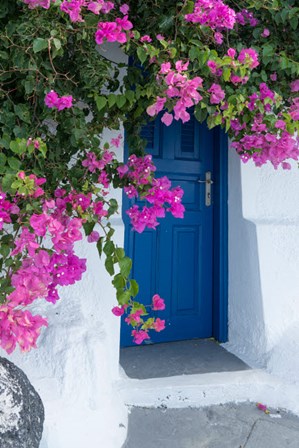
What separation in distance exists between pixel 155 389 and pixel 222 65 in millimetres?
1872

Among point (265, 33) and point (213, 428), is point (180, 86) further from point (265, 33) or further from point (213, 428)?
point (213, 428)

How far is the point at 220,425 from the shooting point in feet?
8.24

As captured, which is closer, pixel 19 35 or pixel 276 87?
pixel 19 35

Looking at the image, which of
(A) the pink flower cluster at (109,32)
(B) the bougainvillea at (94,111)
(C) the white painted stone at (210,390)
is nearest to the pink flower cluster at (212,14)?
(B) the bougainvillea at (94,111)

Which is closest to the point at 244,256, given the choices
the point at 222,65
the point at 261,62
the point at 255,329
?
the point at 255,329

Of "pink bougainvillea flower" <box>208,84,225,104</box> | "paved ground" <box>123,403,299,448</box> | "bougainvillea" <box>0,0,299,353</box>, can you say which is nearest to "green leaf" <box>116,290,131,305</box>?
"bougainvillea" <box>0,0,299,353</box>

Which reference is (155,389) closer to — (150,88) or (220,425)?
(220,425)

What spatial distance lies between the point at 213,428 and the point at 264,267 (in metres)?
1.14

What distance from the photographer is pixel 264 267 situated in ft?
10.1

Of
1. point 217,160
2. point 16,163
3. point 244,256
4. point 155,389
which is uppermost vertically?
point 217,160

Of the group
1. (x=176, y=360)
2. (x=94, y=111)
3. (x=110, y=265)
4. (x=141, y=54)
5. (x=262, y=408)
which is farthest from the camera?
(x=176, y=360)

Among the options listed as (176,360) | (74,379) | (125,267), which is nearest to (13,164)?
(125,267)

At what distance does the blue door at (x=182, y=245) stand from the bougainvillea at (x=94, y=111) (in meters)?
1.08

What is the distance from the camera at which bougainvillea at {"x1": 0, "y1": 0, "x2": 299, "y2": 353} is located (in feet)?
5.03
